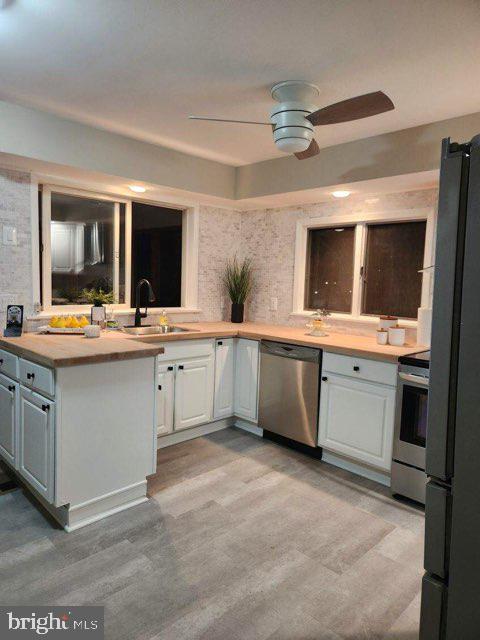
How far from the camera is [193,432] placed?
368 centimetres

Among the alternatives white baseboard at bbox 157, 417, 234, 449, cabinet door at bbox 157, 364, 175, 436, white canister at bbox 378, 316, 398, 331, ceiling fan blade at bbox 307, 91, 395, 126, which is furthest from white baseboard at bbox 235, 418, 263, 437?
ceiling fan blade at bbox 307, 91, 395, 126

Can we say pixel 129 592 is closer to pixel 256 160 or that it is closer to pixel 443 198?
pixel 443 198

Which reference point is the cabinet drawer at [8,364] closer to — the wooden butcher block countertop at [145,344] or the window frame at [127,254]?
the wooden butcher block countertop at [145,344]

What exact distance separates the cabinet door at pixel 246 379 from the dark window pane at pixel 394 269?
41.6 inches

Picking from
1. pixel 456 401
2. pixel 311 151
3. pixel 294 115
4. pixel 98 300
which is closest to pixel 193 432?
pixel 98 300

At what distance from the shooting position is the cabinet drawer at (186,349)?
11.0ft

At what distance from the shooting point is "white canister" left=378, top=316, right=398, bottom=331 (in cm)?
331

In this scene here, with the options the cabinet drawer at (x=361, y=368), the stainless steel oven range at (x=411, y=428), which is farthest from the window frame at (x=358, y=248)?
the stainless steel oven range at (x=411, y=428)

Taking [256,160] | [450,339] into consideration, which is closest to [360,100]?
[450,339]

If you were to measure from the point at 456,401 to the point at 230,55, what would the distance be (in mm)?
1826

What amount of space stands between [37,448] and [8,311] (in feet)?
3.48

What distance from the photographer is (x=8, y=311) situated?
2943mm

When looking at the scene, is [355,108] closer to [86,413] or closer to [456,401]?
[456,401]

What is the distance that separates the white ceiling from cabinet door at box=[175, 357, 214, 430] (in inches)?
72.0
